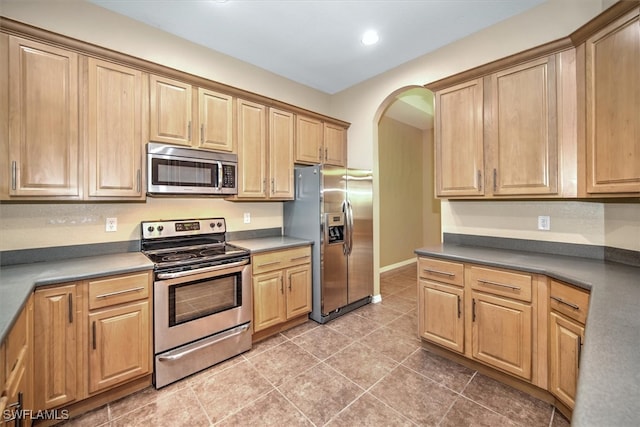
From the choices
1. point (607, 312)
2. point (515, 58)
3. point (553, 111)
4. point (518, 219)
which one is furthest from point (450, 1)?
point (607, 312)

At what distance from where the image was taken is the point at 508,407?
1.88 m

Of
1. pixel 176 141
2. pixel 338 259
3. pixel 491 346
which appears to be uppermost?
pixel 176 141

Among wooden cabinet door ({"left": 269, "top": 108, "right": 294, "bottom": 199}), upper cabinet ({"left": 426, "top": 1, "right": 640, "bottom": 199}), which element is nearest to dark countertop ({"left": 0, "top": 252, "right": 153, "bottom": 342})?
wooden cabinet door ({"left": 269, "top": 108, "right": 294, "bottom": 199})

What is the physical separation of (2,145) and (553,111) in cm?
375

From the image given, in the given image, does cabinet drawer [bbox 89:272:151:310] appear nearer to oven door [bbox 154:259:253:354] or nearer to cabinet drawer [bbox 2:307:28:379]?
oven door [bbox 154:259:253:354]

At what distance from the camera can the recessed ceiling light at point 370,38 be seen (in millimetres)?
2793

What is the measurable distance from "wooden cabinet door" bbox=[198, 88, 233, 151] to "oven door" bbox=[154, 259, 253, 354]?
117 cm

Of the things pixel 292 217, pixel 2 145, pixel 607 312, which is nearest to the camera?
pixel 607 312

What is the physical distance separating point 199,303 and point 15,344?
1.12 m

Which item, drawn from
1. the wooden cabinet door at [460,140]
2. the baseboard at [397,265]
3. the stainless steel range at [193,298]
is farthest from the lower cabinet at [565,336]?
the baseboard at [397,265]

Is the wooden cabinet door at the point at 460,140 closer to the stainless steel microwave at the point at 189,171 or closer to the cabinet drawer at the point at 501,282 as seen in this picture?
the cabinet drawer at the point at 501,282

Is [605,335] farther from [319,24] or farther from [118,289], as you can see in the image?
[319,24]

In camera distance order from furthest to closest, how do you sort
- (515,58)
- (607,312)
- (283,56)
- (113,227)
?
(283,56) < (113,227) < (515,58) < (607,312)

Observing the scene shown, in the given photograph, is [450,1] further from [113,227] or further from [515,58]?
[113,227]
